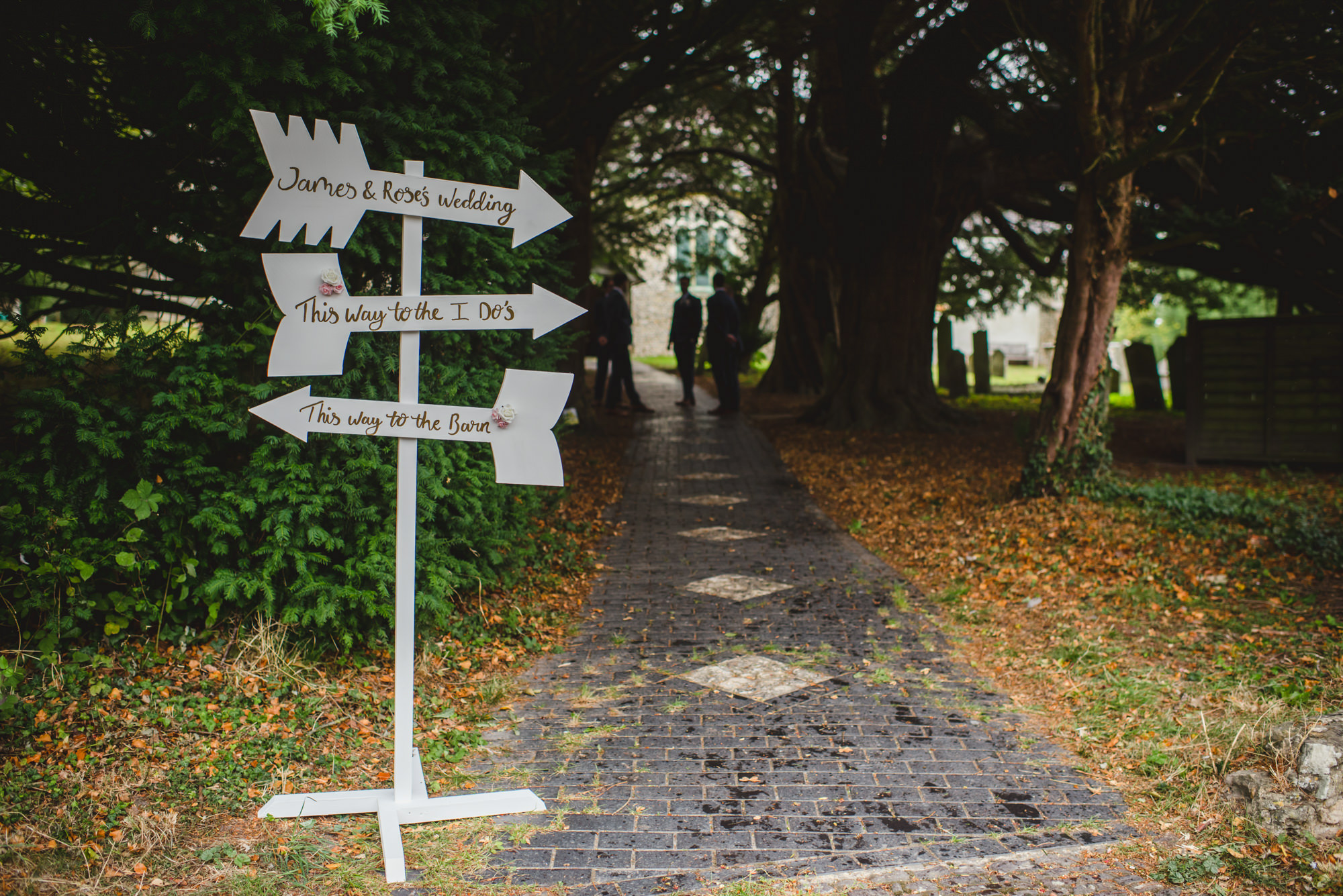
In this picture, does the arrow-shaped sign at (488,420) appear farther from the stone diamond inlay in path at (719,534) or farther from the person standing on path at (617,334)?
the person standing on path at (617,334)

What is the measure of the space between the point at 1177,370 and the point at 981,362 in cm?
594

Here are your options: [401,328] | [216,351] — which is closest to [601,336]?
[216,351]

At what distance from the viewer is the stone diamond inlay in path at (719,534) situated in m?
7.55

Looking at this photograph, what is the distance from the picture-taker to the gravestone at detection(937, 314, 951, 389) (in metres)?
20.1

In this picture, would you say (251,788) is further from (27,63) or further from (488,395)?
(27,63)

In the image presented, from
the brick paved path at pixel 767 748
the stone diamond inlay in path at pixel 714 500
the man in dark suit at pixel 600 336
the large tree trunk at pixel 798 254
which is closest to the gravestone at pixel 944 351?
the large tree trunk at pixel 798 254

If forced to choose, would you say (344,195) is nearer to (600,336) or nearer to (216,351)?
(216,351)

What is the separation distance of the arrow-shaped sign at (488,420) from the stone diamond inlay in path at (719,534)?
4.33m

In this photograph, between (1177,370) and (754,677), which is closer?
(754,677)

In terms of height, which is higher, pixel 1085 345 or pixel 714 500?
pixel 1085 345

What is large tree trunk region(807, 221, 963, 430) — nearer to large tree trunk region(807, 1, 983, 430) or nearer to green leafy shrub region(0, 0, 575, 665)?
large tree trunk region(807, 1, 983, 430)

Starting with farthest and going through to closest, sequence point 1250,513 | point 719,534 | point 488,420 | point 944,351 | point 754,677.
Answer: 1. point 944,351
2. point 719,534
3. point 1250,513
4. point 754,677
5. point 488,420

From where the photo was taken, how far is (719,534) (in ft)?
25.3

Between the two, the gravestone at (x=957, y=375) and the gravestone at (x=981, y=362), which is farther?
the gravestone at (x=981, y=362)
